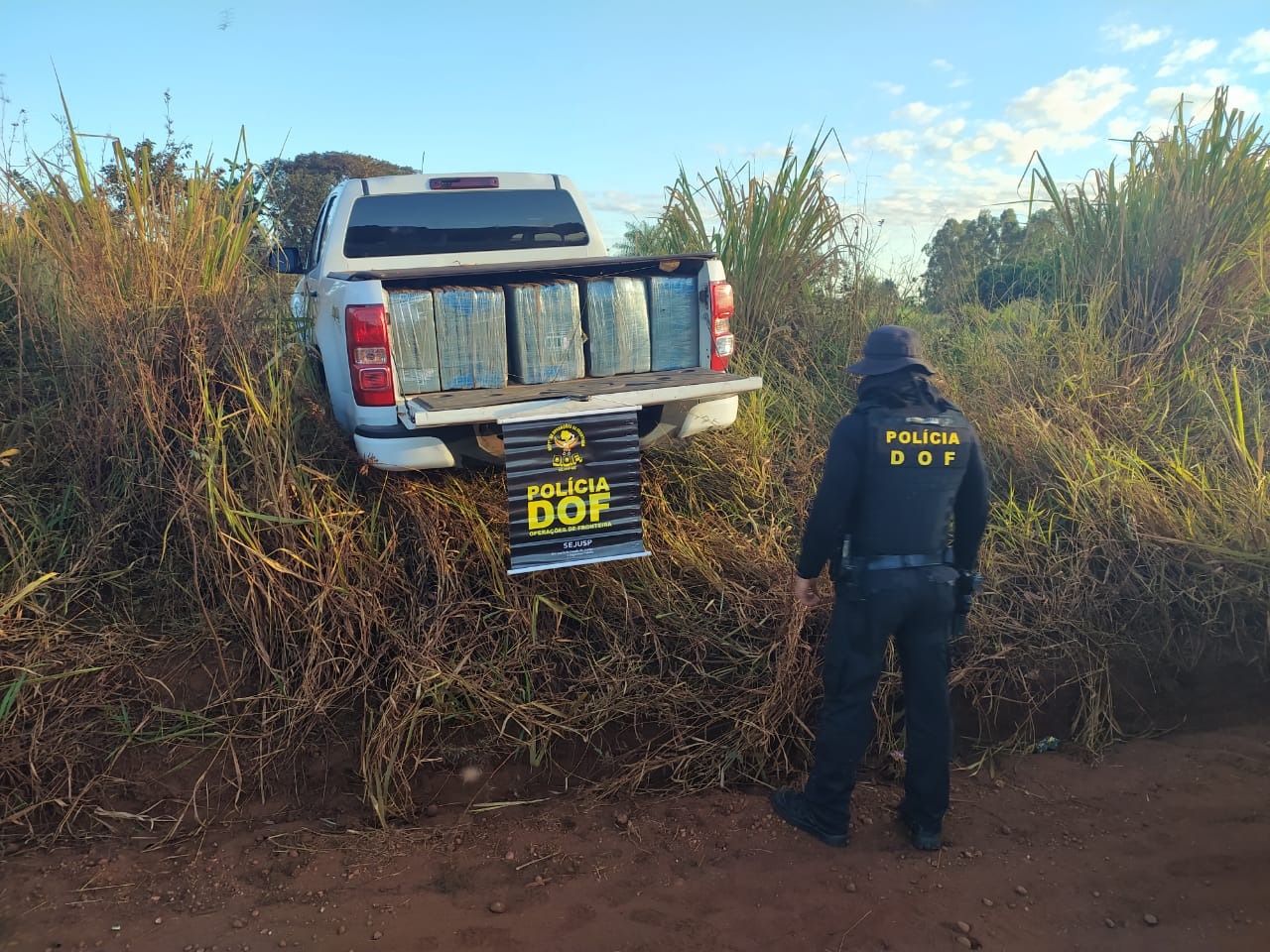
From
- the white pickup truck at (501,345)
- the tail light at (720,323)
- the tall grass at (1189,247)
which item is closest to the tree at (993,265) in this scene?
the tall grass at (1189,247)

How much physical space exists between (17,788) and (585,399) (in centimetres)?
254

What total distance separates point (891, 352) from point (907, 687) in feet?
3.98

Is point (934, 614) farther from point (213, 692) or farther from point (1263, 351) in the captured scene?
point (1263, 351)

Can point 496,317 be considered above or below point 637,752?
above

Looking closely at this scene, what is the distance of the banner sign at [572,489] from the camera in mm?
3359

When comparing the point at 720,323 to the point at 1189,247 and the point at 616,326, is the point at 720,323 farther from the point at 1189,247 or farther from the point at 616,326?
the point at 1189,247

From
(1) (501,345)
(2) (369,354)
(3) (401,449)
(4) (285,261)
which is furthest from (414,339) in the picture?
(4) (285,261)

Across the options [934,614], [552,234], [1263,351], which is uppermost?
[552,234]

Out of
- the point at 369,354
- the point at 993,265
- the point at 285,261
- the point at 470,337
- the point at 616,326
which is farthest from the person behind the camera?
the point at 993,265

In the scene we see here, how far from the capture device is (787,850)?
2.85 metres

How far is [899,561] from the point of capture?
2.81 m

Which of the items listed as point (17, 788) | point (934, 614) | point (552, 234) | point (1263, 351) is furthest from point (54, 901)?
point (1263, 351)

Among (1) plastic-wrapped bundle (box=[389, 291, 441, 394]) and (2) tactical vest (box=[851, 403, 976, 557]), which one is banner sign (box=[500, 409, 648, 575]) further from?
(2) tactical vest (box=[851, 403, 976, 557])

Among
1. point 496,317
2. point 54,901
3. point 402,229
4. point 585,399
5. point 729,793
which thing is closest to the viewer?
point 54,901
